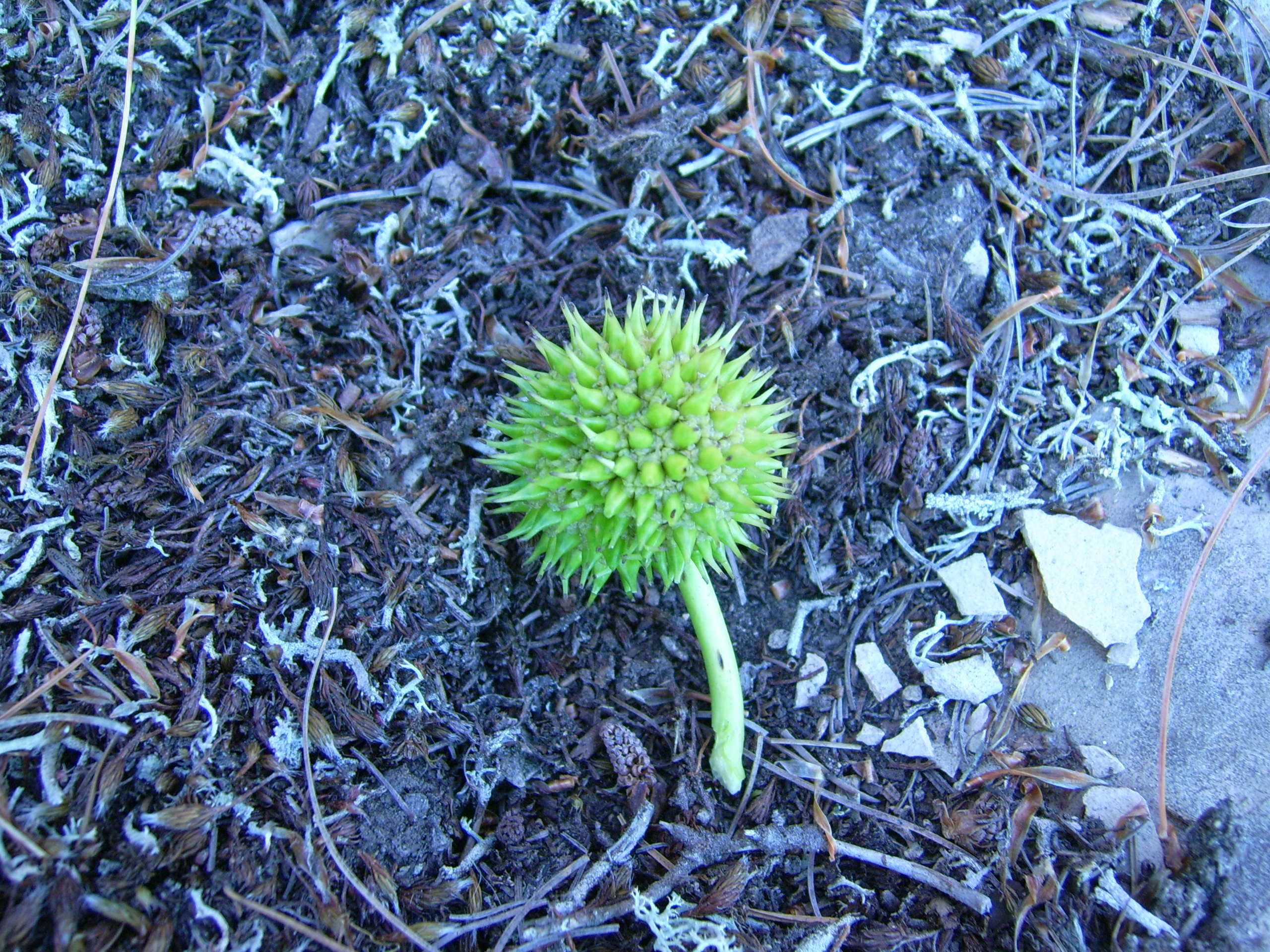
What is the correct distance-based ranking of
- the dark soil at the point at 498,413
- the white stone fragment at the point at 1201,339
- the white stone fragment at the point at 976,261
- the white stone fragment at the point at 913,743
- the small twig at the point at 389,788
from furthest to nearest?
the white stone fragment at the point at 976,261 → the white stone fragment at the point at 1201,339 → the white stone fragment at the point at 913,743 → the small twig at the point at 389,788 → the dark soil at the point at 498,413

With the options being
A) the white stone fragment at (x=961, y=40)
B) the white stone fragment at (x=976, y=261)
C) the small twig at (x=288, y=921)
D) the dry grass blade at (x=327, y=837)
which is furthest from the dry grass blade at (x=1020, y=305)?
the small twig at (x=288, y=921)

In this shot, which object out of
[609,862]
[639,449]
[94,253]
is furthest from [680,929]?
[94,253]

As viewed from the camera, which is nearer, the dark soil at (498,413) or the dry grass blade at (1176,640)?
the dark soil at (498,413)

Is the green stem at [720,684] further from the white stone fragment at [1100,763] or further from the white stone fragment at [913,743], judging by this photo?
the white stone fragment at [1100,763]

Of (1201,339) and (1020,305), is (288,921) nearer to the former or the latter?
(1020,305)

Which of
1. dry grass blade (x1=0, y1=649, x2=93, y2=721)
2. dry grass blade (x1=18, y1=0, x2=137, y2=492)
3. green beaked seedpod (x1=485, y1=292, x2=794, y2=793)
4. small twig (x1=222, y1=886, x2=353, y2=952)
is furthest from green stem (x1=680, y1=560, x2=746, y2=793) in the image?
dry grass blade (x1=18, y1=0, x2=137, y2=492)

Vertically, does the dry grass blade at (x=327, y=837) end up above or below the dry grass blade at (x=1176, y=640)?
below
